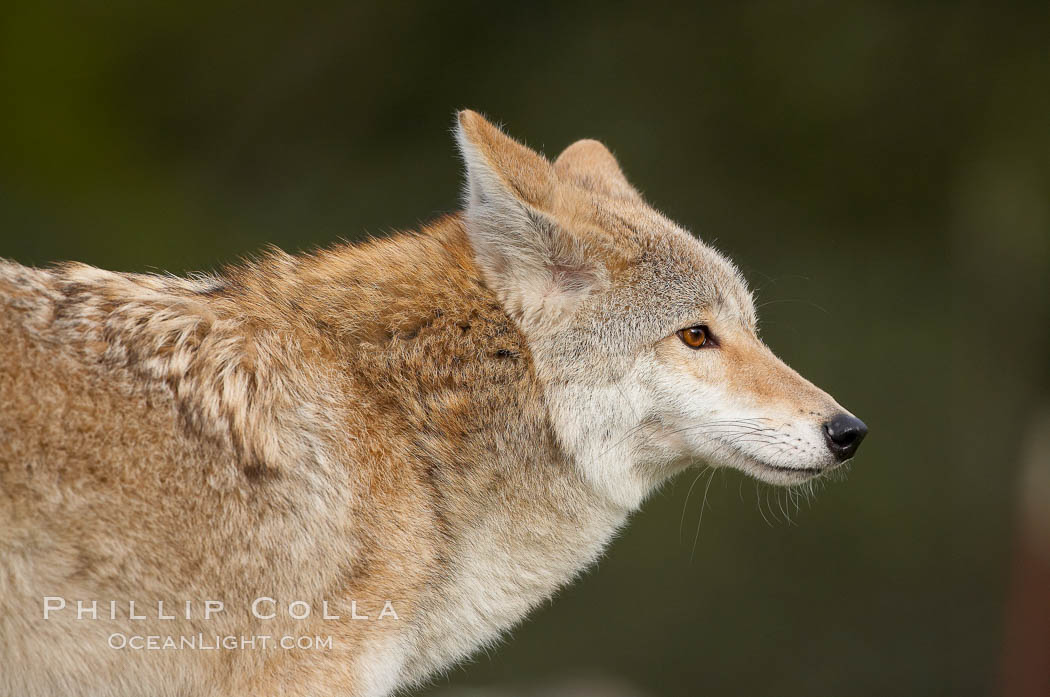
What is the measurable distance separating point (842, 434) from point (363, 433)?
1944 millimetres

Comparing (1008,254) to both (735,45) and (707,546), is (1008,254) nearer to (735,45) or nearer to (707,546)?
(735,45)

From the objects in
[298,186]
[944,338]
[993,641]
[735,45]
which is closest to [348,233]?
[298,186]

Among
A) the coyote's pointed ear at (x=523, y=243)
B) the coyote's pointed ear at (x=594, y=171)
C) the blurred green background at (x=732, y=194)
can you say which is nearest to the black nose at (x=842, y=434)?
the coyote's pointed ear at (x=523, y=243)

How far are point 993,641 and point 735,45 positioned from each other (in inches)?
→ 250

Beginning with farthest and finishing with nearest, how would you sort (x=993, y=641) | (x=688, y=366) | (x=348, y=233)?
(x=348, y=233)
(x=993, y=641)
(x=688, y=366)

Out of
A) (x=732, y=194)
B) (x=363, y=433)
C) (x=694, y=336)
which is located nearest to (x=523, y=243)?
(x=694, y=336)

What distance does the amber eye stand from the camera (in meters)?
4.46

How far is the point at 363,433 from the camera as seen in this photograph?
396 cm

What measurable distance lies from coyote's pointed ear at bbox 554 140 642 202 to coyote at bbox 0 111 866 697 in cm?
38

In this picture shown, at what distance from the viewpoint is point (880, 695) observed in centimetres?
1016

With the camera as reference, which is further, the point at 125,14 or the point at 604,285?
the point at 125,14

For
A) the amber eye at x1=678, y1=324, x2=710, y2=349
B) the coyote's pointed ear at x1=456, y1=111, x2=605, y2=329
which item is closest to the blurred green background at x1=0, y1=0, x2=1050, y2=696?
the coyote's pointed ear at x1=456, y1=111, x2=605, y2=329

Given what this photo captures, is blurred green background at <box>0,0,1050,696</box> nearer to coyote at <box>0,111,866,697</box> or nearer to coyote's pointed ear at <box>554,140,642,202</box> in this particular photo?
coyote's pointed ear at <box>554,140,642,202</box>

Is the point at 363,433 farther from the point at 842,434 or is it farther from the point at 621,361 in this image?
the point at 842,434
